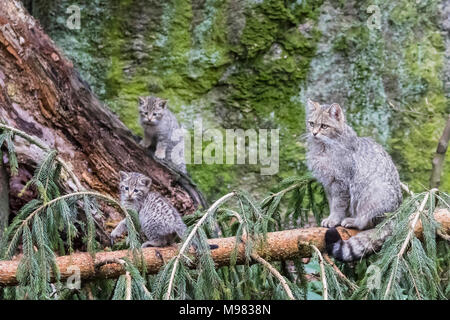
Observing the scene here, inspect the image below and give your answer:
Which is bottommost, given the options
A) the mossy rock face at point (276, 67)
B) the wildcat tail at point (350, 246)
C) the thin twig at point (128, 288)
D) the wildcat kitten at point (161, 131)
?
the thin twig at point (128, 288)

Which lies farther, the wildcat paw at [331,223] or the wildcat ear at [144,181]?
the wildcat ear at [144,181]

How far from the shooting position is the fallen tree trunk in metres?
3.81

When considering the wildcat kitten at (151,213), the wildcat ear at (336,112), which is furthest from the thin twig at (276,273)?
the wildcat ear at (336,112)

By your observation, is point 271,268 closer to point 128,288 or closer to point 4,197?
point 128,288

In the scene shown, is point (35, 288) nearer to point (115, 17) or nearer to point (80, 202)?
point (80, 202)

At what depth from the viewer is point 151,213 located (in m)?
4.45

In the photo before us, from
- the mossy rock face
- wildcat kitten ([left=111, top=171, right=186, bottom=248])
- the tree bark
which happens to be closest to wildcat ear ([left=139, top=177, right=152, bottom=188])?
wildcat kitten ([left=111, top=171, right=186, bottom=248])

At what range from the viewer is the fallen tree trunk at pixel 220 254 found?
3.81 m

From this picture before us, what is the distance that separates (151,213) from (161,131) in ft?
6.98

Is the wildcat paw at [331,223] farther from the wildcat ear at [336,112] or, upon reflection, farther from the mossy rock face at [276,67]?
the mossy rock face at [276,67]

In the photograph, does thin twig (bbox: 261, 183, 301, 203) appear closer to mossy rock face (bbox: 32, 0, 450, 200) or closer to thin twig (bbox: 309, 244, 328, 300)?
thin twig (bbox: 309, 244, 328, 300)

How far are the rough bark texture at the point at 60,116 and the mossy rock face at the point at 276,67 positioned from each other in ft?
5.25

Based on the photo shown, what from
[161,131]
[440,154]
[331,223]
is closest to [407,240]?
[331,223]

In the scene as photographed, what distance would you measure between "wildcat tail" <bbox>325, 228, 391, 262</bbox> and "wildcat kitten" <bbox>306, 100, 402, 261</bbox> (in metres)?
0.12
